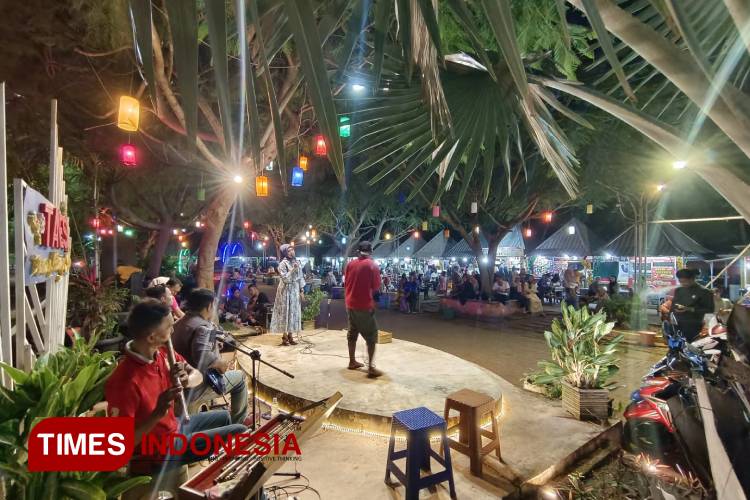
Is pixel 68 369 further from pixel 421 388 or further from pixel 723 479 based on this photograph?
pixel 723 479

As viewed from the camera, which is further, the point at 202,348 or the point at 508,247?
the point at 508,247

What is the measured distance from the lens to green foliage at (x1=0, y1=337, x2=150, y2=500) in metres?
1.94

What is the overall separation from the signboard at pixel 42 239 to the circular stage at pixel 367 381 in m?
2.80

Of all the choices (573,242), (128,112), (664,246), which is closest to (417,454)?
(128,112)

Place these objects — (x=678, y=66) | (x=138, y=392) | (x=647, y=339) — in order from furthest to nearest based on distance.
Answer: (x=647, y=339) < (x=138, y=392) < (x=678, y=66)

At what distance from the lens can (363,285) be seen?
17.6ft

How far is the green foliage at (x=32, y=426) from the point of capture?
1940 mm

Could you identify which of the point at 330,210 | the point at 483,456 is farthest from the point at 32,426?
the point at 330,210

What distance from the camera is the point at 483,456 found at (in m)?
3.37

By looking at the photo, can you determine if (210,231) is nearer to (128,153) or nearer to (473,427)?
(128,153)

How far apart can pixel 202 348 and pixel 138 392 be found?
108 centimetres

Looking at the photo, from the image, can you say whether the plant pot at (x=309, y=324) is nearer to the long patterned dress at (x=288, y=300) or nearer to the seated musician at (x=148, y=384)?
the long patterned dress at (x=288, y=300)

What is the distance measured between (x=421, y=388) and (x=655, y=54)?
4354 millimetres

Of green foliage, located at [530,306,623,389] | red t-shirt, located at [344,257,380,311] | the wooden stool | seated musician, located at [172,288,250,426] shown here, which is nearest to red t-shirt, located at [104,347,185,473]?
seated musician, located at [172,288,250,426]
